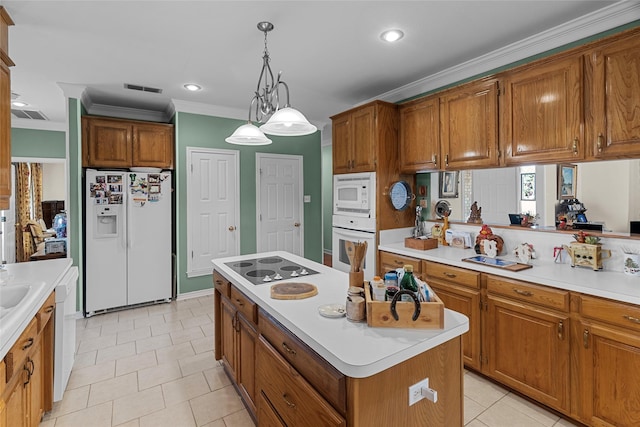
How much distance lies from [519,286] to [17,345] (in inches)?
110

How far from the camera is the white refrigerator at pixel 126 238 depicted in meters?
3.74

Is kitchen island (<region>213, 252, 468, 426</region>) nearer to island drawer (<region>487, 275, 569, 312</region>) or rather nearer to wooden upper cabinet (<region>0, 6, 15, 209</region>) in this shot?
island drawer (<region>487, 275, 569, 312</region>)

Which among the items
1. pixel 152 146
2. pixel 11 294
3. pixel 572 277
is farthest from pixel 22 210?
pixel 572 277

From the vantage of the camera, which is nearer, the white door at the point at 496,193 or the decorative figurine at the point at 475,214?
the white door at the point at 496,193

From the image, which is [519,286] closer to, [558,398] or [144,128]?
[558,398]

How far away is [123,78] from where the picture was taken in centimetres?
335

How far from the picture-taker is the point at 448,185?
329cm

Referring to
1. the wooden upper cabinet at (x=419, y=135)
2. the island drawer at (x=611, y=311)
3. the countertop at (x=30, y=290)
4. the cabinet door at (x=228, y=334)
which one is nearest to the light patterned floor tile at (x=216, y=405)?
the cabinet door at (x=228, y=334)

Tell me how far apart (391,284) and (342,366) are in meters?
0.50

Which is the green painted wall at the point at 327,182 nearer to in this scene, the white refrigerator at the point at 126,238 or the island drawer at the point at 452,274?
the white refrigerator at the point at 126,238

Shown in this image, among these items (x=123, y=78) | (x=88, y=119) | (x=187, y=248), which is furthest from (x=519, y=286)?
(x=88, y=119)

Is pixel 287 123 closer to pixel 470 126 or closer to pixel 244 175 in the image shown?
pixel 470 126

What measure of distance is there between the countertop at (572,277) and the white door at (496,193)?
432mm

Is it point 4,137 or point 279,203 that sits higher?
point 4,137
